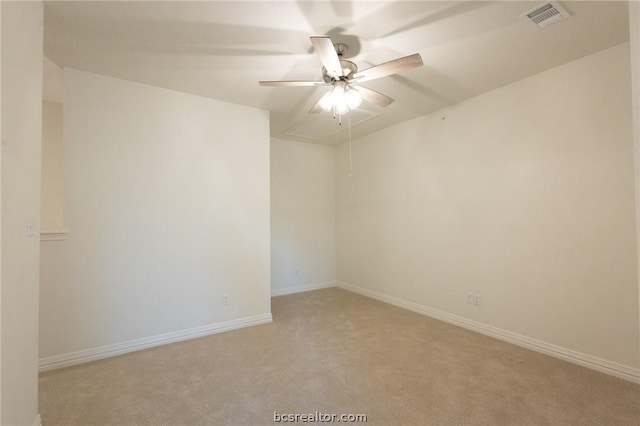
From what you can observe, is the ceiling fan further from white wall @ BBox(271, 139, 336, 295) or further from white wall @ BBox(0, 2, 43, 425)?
white wall @ BBox(271, 139, 336, 295)

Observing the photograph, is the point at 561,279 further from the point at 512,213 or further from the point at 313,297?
the point at 313,297

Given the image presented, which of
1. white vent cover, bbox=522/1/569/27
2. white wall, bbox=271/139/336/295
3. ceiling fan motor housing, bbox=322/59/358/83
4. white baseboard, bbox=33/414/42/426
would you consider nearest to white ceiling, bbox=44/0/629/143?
white vent cover, bbox=522/1/569/27

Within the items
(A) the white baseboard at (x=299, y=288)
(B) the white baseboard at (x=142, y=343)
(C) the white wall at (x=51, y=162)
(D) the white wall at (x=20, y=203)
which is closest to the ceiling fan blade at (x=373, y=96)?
(D) the white wall at (x=20, y=203)

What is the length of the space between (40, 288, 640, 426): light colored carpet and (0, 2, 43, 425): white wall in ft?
1.68

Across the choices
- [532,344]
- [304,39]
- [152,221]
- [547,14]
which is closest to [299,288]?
[152,221]

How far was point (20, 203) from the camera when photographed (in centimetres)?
141

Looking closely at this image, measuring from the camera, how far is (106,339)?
2.47m

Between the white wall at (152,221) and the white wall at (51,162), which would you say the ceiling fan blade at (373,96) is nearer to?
the white wall at (152,221)

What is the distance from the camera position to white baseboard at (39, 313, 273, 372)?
7.49 ft

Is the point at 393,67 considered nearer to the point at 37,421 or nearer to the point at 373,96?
the point at 373,96

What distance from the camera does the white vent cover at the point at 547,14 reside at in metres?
1.72

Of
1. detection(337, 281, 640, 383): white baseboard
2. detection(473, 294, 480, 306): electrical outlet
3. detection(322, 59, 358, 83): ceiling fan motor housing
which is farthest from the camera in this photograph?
detection(473, 294, 480, 306): electrical outlet

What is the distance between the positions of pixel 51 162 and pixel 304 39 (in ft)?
11.0

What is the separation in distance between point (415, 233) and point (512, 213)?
1164 millimetres
